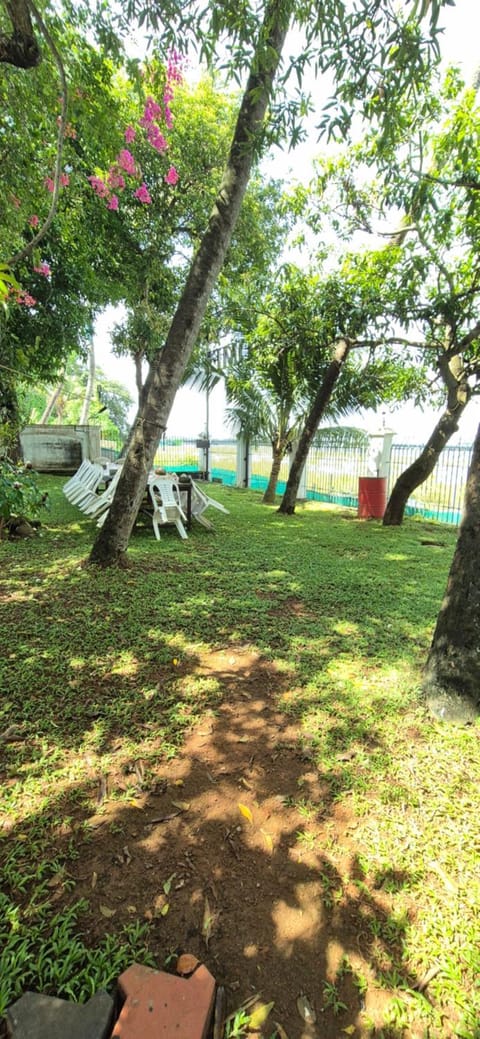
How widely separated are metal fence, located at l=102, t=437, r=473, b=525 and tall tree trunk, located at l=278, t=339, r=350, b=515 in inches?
118

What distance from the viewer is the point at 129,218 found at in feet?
27.6

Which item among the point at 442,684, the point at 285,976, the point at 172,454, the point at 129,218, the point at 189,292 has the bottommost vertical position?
the point at 285,976

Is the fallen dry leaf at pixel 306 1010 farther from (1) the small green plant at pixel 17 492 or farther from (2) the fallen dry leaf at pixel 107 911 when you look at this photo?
(1) the small green plant at pixel 17 492

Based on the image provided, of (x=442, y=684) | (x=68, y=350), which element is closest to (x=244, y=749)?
(x=442, y=684)

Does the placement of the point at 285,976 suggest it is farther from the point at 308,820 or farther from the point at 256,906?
the point at 308,820

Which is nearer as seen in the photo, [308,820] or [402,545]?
[308,820]

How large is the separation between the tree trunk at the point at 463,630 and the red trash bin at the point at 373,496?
317 inches

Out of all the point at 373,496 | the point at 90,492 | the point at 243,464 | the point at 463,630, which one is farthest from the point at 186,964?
the point at 243,464

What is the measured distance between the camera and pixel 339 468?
13242 millimetres

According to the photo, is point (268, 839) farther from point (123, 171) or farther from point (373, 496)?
point (373, 496)

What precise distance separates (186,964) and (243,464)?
15471 mm

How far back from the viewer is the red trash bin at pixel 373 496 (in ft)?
34.4

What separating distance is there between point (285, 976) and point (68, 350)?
8.75m

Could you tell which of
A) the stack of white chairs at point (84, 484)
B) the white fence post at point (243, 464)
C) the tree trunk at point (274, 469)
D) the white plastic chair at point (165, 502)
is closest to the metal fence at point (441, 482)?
the tree trunk at point (274, 469)
